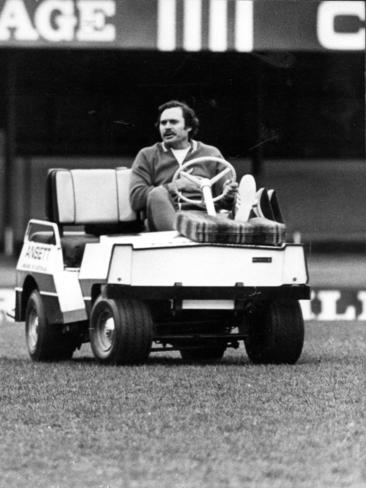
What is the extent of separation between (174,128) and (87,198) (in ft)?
2.57

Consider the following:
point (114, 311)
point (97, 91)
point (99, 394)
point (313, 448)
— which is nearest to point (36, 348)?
point (114, 311)

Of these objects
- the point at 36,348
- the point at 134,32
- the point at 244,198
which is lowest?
the point at 36,348

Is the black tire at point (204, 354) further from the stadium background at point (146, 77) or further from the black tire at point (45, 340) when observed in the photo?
the stadium background at point (146, 77)

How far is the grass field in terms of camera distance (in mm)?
6523

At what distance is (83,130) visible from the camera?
56.3 feet

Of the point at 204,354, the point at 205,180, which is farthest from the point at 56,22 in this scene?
the point at 205,180

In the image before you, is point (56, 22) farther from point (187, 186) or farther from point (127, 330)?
point (127, 330)

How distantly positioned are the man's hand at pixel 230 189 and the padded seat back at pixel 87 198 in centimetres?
90

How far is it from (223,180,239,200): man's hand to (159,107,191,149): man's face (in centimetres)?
53

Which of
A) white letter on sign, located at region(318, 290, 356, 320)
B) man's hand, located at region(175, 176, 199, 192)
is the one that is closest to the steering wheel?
man's hand, located at region(175, 176, 199, 192)

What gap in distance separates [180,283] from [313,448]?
3520 millimetres

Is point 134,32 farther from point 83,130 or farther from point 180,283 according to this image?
point 180,283

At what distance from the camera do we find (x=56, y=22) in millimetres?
17000

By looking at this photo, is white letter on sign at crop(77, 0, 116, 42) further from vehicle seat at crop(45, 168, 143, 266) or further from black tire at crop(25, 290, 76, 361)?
black tire at crop(25, 290, 76, 361)
